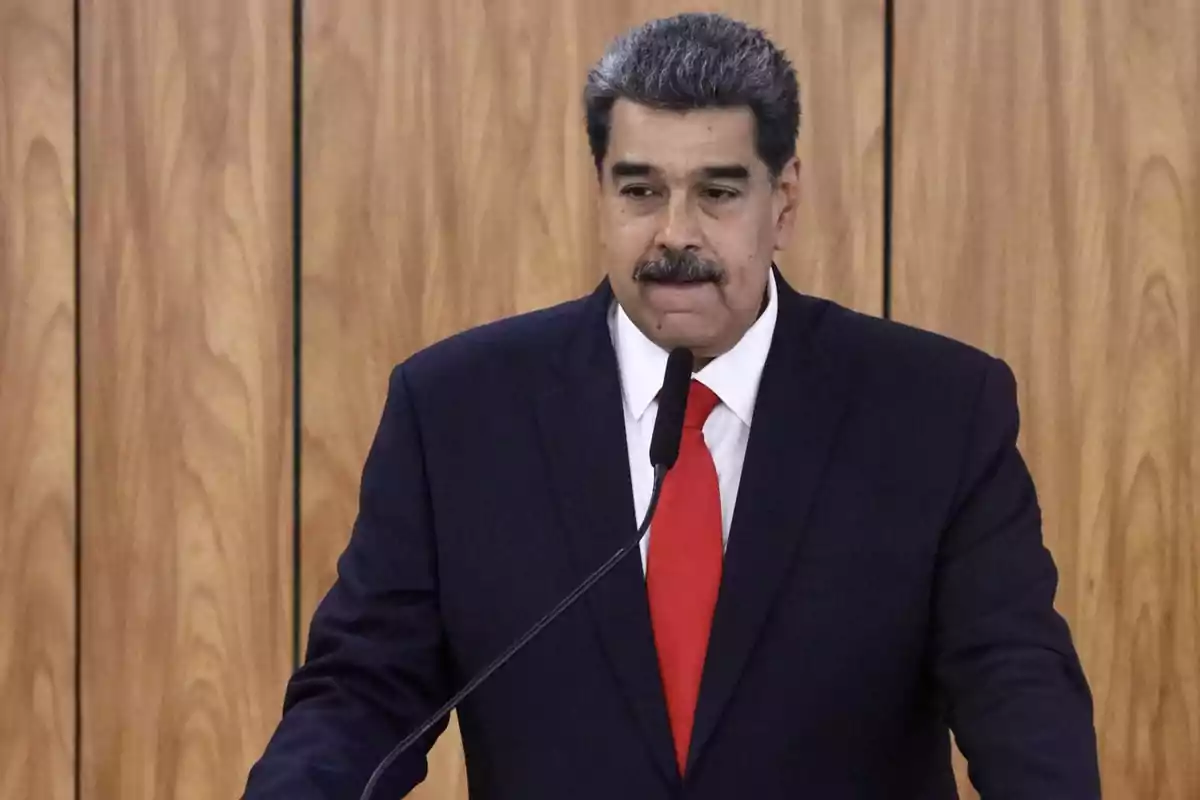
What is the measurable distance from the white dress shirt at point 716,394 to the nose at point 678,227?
0.14 meters

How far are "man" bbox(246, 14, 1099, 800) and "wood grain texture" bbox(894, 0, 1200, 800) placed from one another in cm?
72

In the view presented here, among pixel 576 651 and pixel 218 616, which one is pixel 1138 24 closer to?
pixel 576 651

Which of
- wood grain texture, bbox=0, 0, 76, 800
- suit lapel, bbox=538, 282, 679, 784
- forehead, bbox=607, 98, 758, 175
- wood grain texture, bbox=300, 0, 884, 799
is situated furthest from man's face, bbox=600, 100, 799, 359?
wood grain texture, bbox=0, 0, 76, 800

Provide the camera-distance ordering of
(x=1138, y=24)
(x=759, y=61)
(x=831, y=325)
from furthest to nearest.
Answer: (x=1138, y=24)
(x=831, y=325)
(x=759, y=61)

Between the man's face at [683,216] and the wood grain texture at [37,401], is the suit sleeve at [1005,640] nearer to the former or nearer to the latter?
the man's face at [683,216]

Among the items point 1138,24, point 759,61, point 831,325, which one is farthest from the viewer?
point 1138,24

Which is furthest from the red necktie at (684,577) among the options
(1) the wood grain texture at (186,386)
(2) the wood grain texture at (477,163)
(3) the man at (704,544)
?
(1) the wood grain texture at (186,386)

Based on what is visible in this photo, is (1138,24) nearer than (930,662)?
No

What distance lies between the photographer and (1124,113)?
1.99 m

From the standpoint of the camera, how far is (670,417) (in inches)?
40.8

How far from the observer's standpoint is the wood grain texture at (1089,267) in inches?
78.2

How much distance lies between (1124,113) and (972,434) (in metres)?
0.92

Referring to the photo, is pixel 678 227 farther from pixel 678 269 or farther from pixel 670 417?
pixel 670 417

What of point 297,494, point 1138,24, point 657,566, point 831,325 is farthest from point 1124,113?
point 297,494
